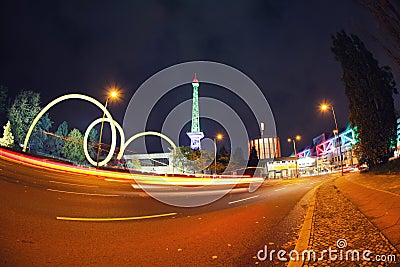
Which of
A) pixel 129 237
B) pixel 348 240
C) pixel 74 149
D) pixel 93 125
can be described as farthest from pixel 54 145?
pixel 348 240

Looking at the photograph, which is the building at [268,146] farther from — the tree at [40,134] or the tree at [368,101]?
the tree at [368,101]

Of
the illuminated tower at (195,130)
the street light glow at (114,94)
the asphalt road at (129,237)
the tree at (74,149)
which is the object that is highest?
the illuminated tower at (195,130)

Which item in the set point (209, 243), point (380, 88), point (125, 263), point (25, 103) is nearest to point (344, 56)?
point (380, 88)

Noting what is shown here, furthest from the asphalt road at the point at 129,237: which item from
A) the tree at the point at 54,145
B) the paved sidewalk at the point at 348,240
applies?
the tree at the point at 54,145

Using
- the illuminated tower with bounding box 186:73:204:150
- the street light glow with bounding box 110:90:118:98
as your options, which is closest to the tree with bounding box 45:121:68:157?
the street light glow with bounding box 110:90:118:98

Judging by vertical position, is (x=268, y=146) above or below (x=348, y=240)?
above

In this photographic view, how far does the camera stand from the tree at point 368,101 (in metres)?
18.9

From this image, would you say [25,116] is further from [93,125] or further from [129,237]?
[129,237]

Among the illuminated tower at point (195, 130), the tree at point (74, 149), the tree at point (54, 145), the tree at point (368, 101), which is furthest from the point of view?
the illuminated tower at point (195, 130)

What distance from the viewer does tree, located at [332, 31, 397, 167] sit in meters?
18.9

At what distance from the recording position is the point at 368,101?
1961cm

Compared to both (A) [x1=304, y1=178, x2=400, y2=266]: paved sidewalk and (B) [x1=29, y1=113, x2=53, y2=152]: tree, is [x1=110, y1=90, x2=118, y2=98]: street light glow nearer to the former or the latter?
(A) [x1=304, y1=178, x2=400, y2=266]: paved sidewalk

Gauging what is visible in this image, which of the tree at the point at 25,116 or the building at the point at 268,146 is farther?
the building at the point at 268,146

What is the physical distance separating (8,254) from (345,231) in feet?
22.2
